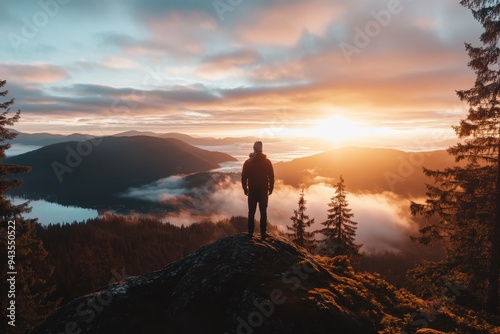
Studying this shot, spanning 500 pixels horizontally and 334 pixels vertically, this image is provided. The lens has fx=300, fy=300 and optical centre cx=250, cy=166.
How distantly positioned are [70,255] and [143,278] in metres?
99.3

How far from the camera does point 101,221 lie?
138625mm

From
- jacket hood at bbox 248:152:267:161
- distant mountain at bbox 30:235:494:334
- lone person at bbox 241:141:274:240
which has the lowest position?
distant mountain at bbox 30:235:494:334

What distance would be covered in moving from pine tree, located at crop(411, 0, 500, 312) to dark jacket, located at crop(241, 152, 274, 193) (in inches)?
417

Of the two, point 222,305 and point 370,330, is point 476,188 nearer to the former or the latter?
point 370,330

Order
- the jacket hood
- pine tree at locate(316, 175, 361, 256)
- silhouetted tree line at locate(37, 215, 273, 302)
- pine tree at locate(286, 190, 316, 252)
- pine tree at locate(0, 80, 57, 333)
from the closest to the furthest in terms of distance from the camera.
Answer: the jacket hood, pine tree at locate(0, 80, 57, 333), pine tree at locate(316, 175, 361, 256), pine tree at locate(286, 190, 316, 252), silhouetted tree line at locate(37, 215, 273, 302)

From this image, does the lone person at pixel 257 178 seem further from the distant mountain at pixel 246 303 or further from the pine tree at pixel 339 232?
the pine tree at pixel 339 232

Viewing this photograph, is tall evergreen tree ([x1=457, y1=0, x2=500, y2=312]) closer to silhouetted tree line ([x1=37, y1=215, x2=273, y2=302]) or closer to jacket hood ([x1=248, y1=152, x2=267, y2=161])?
jacket hood ([x1=248, y1=152, x2=267, y2=161])

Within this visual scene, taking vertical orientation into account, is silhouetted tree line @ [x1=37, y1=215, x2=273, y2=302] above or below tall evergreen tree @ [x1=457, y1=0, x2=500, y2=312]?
below

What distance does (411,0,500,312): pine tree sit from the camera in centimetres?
1375

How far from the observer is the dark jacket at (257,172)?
12.2m

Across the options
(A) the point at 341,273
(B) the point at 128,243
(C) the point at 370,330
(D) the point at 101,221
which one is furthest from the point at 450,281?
(D) the point at 101,221

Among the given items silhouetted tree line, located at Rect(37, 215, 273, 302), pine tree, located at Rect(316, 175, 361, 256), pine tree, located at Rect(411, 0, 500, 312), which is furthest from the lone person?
silhouetted tree line, located at Rect(37, 215, 273, 302)

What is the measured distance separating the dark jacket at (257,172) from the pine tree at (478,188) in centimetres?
1059

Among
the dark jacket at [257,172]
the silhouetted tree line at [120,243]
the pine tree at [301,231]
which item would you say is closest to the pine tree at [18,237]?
the dark jacket at [257,172]
